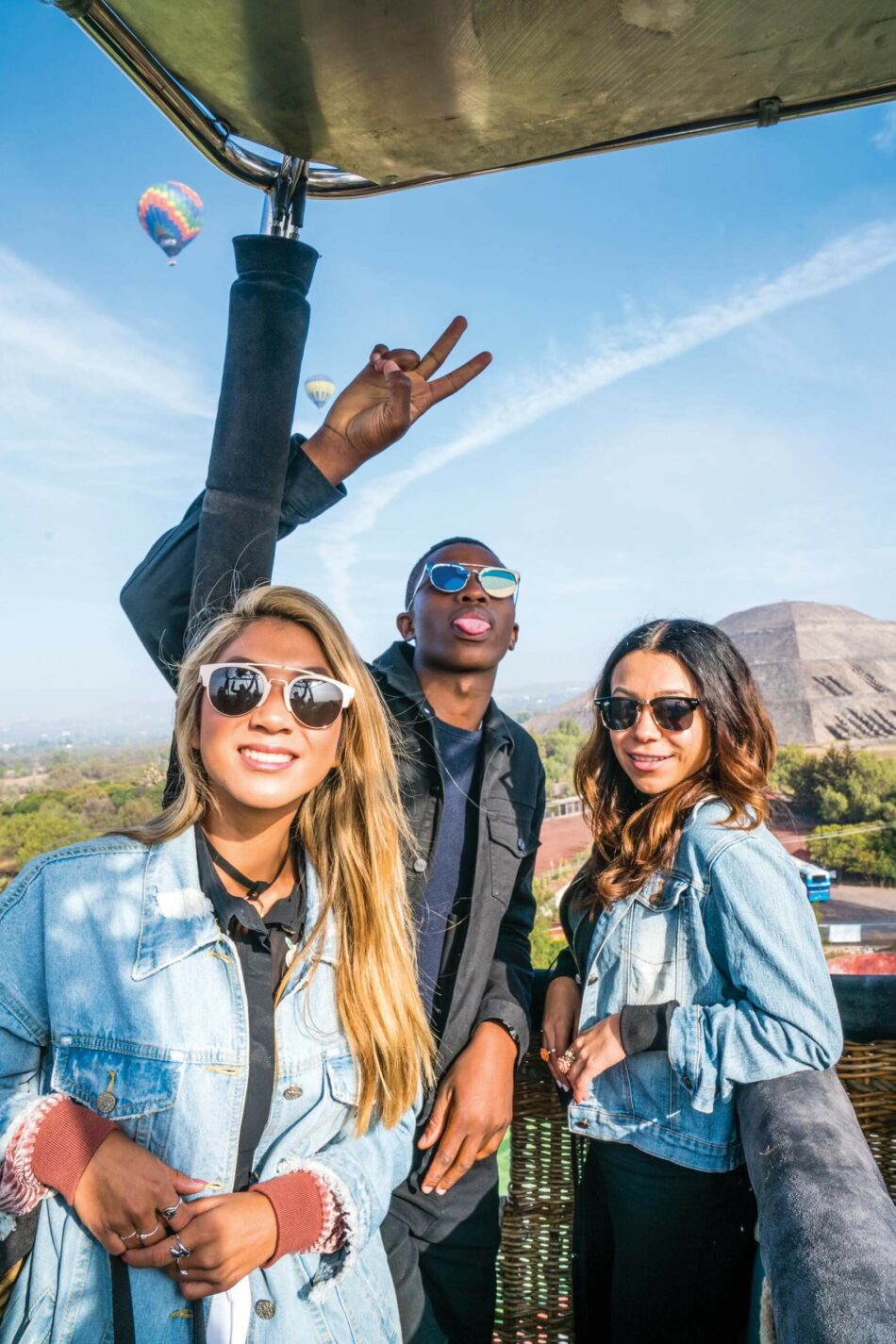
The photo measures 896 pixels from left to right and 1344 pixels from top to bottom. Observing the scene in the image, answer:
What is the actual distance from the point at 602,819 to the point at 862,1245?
117cm

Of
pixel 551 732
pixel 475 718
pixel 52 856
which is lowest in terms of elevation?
pixel 52 856

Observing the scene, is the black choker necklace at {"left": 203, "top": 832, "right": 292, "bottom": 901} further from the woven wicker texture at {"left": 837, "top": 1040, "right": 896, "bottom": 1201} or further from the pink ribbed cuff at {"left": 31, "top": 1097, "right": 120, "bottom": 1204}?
the woven wicker texture at {"left": 837, "top": 1040, "right": 896, "bottom": 1201}

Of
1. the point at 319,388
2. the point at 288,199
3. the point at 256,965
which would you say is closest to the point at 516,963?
the point at 256,965

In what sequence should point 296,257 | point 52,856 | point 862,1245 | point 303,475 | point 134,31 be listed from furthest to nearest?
point 303,475, point 296,257, point 52,856, point 134,31, point 862,1245

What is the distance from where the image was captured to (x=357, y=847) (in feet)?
6.01

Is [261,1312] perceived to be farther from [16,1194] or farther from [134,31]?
[134,31]

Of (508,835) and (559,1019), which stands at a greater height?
(508,835)

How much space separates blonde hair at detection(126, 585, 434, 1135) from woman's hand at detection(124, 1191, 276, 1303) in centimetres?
28

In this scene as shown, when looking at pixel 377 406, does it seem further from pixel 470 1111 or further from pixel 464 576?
pixel 470 1111

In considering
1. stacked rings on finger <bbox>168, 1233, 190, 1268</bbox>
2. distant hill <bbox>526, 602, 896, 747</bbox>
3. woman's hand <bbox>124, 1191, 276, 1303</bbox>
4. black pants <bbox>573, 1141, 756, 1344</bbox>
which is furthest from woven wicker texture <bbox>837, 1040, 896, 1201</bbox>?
distant hill <bbox>526, 602, 896, 747</bbox>

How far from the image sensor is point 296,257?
1.62 m

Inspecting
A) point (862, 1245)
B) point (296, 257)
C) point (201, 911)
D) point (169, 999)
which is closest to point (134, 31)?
point (296, 257)

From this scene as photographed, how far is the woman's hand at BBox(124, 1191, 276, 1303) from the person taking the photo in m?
1.27

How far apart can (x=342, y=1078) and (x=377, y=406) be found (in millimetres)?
1307
